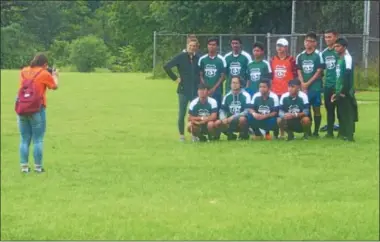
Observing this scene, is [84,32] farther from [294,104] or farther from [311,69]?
Answer: [311,69]

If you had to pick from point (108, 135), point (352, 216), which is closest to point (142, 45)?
point (352, 216)

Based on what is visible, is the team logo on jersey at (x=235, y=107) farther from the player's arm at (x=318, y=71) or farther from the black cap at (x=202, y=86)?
the player's arm at (x=318, y=71)

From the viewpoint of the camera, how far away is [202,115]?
42.3ft

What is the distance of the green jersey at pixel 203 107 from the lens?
42.0ft

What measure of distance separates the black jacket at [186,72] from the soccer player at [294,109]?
1337mm

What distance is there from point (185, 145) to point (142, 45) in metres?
6.27

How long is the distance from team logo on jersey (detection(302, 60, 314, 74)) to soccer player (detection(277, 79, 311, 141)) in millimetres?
261

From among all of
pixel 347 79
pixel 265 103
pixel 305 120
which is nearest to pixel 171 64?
pixel 265 103

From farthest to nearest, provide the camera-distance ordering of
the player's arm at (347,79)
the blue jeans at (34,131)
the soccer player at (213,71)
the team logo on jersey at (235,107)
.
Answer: the team logo on jersey at (235,107)
the soccer player at (213,71)
the player's arm at (347,79)
the blue jeans at (34,131)

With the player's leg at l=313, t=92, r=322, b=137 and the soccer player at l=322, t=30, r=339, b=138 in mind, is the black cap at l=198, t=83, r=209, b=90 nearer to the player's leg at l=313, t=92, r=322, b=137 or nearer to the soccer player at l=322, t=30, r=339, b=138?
the player's leg at l=313, t=92, r=322, b=137

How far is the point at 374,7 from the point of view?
32.2 metres

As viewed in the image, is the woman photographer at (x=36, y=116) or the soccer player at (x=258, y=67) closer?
the woman photographer at (x=36, y=116)

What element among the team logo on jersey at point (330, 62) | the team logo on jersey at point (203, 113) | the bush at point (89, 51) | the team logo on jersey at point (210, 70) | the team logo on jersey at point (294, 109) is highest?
the bush at point (89, 51)

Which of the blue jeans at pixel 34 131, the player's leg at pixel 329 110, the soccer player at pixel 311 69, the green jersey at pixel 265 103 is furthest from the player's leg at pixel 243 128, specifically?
the blue jeans at pixel 34 131
